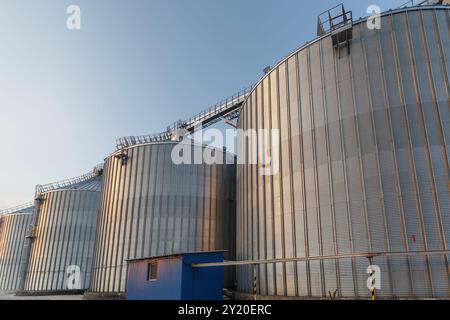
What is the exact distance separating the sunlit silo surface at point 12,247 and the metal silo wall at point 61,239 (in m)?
11.4

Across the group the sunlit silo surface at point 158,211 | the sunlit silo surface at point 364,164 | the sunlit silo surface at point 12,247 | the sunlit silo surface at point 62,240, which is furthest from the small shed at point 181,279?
the sunlit silo surface at point 12,247

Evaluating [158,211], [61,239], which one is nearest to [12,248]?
[61,239]

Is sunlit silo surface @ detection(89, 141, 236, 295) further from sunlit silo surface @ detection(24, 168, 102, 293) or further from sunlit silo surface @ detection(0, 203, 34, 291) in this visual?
sunlit silo surface @ detection(0, 203, 34, 291)

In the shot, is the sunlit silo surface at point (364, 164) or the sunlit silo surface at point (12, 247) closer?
the sunlit silo surface at point (364, 164)

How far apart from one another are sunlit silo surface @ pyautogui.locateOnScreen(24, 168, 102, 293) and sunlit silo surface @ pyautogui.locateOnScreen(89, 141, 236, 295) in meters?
8.87

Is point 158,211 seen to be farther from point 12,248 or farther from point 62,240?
point 12,248

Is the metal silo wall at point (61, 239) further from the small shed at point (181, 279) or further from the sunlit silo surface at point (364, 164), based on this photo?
the sunlit silo surface at point (364, 164)

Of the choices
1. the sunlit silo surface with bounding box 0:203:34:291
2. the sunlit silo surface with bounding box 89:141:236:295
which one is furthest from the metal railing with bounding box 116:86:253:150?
the sunlit silo surface with bounding box 0:203:34:291

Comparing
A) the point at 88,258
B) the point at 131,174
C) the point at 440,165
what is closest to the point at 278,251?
the point at 440,165

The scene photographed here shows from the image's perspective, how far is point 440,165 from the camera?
15.0 m

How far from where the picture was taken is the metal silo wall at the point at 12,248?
4931 centimetres

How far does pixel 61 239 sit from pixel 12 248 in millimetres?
16820

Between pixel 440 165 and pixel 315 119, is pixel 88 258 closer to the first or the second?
pixel 315 119
